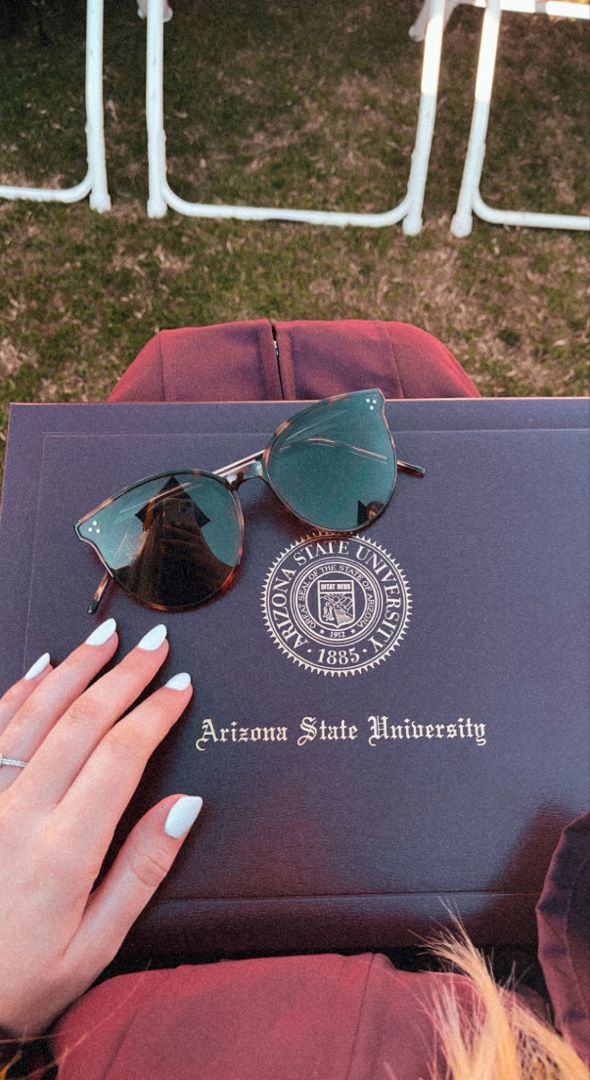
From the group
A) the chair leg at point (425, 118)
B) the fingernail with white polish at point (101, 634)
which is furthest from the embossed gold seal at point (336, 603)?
the chair leg at point (425, 118)

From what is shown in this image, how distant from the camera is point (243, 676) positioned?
597mm

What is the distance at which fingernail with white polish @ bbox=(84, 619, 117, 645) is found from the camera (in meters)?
0.59

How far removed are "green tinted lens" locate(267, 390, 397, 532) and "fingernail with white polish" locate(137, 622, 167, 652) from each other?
0.15 meters

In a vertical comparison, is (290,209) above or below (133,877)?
above

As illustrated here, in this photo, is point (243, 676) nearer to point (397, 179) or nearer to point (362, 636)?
point (362, 636)

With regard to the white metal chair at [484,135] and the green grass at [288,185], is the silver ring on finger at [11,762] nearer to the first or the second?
the green grass at [288,185]

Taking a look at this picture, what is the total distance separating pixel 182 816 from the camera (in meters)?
0.55

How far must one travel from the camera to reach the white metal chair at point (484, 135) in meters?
1.12

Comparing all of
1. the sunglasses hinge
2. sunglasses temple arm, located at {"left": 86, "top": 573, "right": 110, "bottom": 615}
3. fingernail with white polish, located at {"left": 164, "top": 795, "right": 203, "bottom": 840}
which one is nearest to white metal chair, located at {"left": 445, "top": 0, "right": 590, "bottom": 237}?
the sunglasses hinge

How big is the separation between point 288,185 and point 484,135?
33cm

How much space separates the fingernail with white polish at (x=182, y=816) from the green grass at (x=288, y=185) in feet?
2.69

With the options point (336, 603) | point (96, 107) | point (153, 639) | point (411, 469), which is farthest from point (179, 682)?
point (96, 107)

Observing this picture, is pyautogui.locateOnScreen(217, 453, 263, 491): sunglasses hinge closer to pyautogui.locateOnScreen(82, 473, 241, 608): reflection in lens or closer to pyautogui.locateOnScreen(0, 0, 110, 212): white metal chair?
pyautogui.locateOnScreen(82, 473, 241, 608): reflection in lens

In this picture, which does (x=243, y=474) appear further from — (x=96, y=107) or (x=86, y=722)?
(x=96, y=107)
